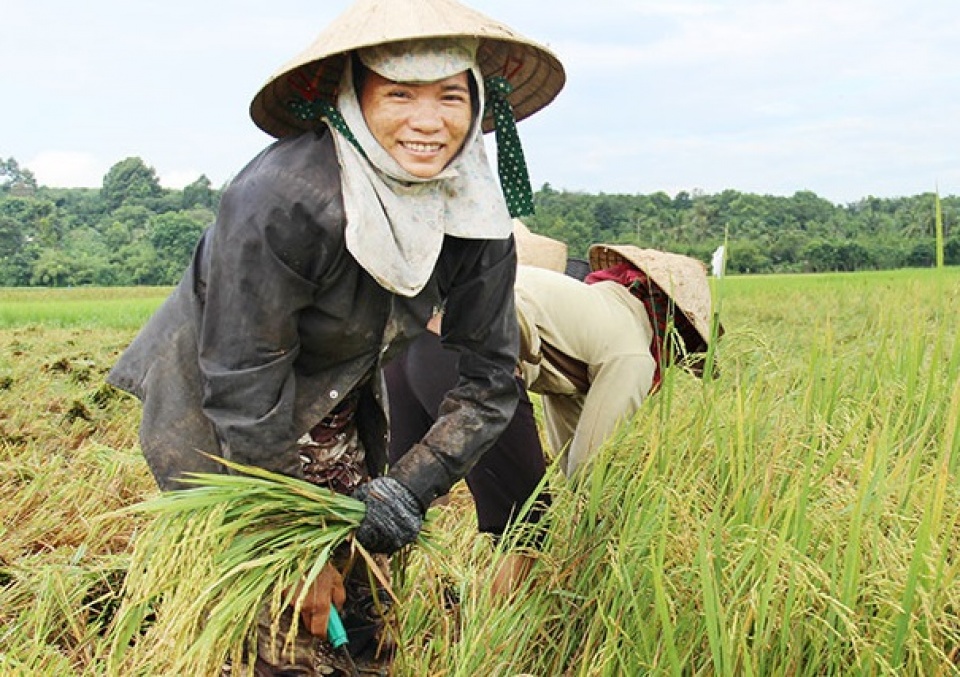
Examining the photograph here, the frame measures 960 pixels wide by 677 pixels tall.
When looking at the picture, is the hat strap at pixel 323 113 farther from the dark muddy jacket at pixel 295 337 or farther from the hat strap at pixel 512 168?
the hat strap at pixel 512 168

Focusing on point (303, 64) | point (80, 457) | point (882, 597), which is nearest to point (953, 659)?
point (882, 597)

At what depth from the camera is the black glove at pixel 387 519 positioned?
1798 millimetres

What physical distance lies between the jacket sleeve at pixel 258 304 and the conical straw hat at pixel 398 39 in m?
0.18

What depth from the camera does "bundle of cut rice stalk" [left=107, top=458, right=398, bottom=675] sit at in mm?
1633

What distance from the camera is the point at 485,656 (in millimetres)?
1971

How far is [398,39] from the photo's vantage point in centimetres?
169

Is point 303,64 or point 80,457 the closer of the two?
point 303,64

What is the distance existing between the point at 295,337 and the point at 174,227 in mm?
45230

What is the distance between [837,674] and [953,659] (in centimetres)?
31

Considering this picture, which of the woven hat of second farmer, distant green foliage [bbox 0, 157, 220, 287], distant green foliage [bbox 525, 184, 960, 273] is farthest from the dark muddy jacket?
distant green foliage [bbox 0, 157, 220, 287]

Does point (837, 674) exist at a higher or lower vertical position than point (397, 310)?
lower

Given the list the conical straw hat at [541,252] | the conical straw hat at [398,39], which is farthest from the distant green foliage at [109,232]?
the conical straw hat at [398,39]

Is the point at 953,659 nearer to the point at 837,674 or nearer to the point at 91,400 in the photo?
the point at 837,674

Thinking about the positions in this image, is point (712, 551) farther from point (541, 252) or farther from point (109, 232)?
point (109, 232)
